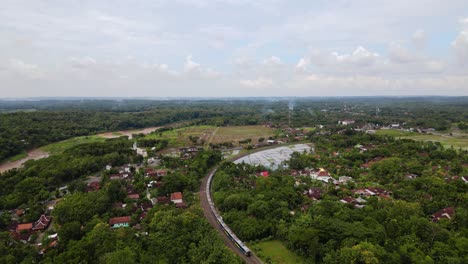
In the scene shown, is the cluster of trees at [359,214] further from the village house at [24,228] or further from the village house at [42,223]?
the village house at [24,228]

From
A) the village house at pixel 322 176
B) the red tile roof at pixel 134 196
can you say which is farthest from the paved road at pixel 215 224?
the village house at pixel 322 176

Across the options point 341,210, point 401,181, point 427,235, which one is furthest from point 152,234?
point 401,181

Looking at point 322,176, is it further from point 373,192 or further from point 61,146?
point 61,146

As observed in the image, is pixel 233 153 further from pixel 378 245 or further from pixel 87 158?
pixel 378 245

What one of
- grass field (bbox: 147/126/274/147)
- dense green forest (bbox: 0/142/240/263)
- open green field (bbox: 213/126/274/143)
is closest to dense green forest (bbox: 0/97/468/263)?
dense green forest (bbox: 0/142/240/263)

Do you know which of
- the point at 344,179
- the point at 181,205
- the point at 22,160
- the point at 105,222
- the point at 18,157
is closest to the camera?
the point at 105,222

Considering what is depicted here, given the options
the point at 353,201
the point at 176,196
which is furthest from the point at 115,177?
the point at 353,201
